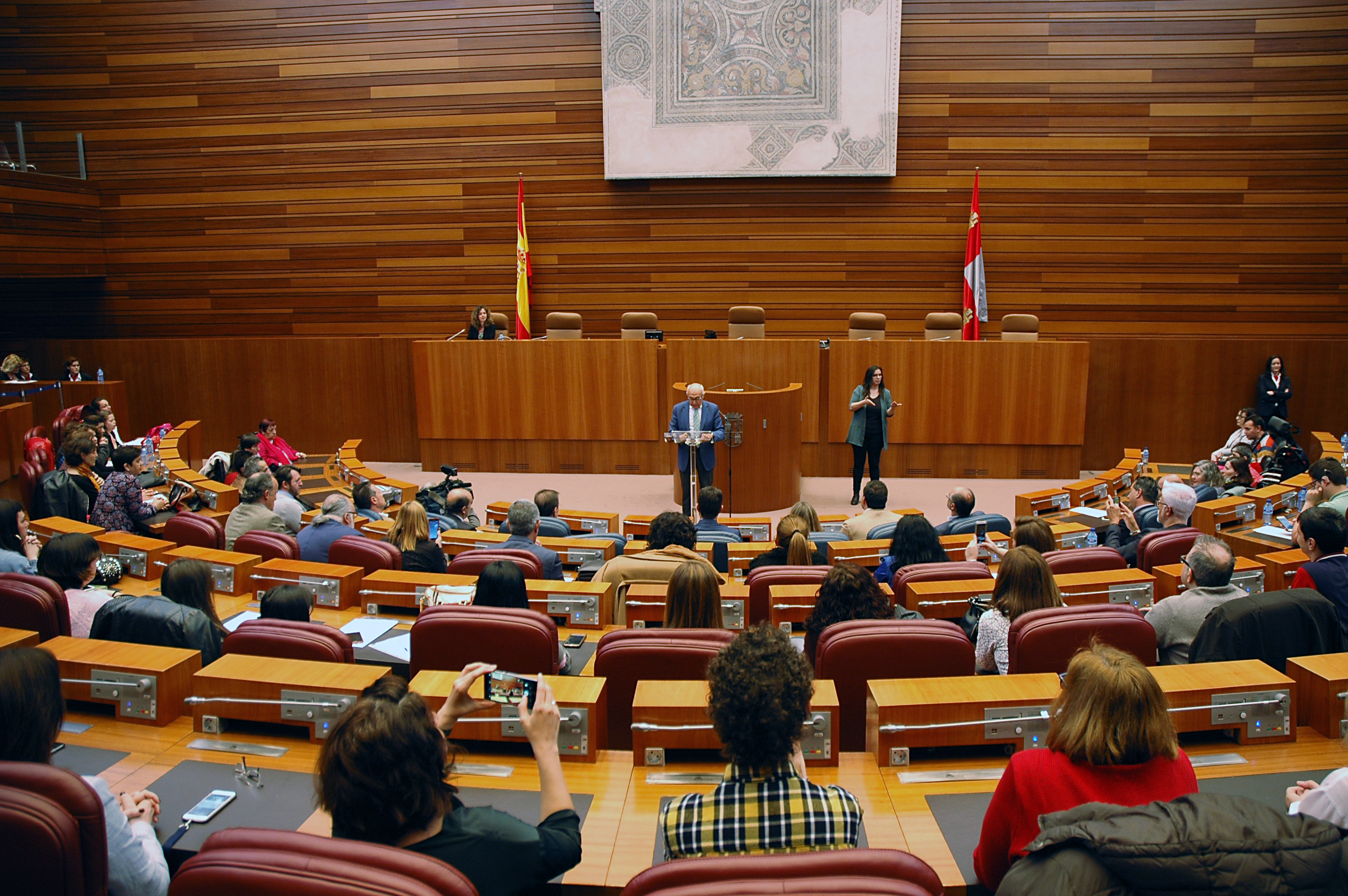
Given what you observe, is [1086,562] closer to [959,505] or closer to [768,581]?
[959,505]

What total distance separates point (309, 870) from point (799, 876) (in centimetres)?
71

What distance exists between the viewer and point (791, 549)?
14.0 ft

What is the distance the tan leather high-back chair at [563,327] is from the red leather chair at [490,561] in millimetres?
5425

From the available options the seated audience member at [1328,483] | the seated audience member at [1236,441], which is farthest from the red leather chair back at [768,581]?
the seated audience member at [1236,441]

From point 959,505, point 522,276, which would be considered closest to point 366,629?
point 959,505

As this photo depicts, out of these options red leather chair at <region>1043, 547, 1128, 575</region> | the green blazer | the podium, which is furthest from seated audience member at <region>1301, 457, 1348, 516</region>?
the podium

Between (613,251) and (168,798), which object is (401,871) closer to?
(168,798)

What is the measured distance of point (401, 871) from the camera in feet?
4.43

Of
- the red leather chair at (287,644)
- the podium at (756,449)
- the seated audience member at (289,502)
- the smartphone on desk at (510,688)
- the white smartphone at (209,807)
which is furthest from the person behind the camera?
the podium at (756,449)

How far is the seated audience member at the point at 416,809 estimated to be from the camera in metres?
1.50

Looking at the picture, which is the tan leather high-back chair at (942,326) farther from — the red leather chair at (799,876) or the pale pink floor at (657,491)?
the red leather chair at (799,876)

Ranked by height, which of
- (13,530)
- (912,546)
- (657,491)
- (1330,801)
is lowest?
A: (657,491)

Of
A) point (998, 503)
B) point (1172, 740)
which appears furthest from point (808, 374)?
point (1172, 740)

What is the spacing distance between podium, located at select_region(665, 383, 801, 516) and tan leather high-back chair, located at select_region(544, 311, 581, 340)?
8.09 ft
